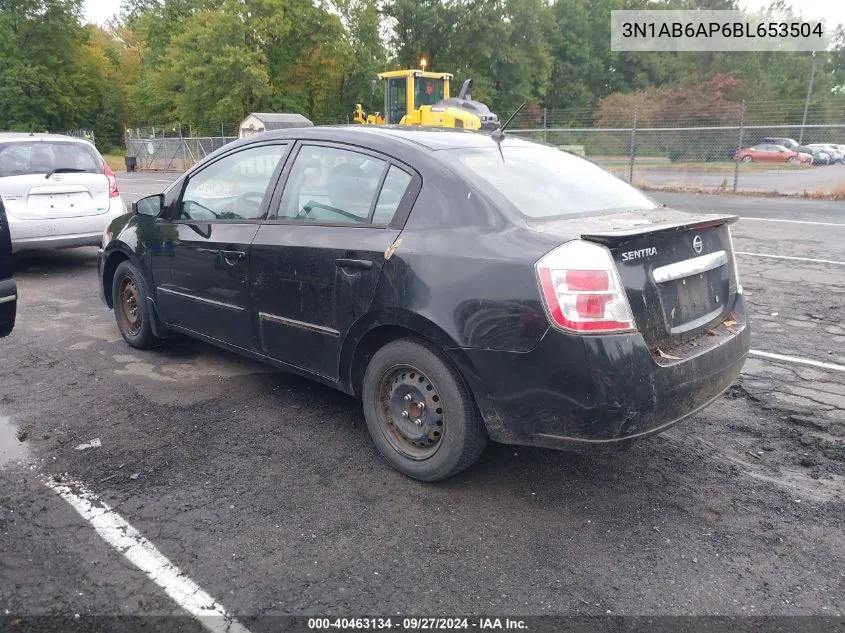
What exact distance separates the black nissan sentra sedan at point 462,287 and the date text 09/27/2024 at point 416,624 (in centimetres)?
78

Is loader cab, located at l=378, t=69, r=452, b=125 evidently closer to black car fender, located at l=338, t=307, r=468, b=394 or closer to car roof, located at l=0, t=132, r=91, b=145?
car roof, located at l=0, t=132, r=91, b=145

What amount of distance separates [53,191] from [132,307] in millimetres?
3544

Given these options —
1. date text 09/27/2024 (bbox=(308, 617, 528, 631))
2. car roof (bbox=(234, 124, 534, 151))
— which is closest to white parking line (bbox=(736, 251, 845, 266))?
car roof (bbox=(234, 124, 534, 151))

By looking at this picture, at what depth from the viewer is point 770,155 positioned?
2362cm

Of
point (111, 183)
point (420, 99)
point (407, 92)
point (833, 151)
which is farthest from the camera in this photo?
point (833, 151)

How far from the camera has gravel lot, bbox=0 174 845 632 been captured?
255 cm

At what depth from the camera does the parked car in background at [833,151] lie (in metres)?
23.4

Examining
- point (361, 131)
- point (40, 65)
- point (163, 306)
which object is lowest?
point (163, 306)

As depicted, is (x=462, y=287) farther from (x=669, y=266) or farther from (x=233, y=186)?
(x=233, y=186)

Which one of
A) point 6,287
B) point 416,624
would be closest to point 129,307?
point 6,287

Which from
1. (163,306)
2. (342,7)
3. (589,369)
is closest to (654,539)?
(589,369)

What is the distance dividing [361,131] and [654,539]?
248cm

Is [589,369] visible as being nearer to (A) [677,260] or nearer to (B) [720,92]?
(A) [677,260]

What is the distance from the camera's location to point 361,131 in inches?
148
